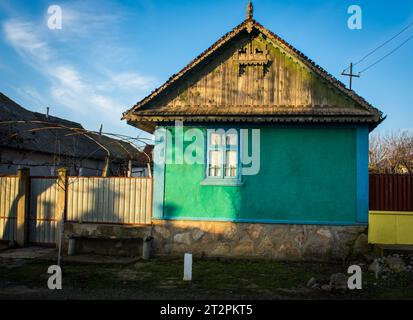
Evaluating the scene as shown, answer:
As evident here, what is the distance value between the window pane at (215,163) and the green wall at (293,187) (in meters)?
0.34

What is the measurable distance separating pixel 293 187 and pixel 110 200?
5.77 m

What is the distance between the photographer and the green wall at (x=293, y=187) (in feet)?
36.2

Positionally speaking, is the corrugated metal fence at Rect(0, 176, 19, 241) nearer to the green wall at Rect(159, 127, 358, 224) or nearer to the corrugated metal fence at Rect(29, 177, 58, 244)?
the corrugated metal fence at Rect(29, 177, 58, 244)

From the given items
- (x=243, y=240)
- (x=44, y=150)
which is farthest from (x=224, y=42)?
(x=44, y=150)

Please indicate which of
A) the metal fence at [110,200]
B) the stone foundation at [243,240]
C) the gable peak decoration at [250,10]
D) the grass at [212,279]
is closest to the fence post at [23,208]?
the metal fence at [110,200]

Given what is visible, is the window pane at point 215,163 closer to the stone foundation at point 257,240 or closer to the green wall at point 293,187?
the green wall at point 293,187

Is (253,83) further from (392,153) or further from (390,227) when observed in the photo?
(392,153)

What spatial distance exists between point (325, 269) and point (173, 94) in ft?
22.3

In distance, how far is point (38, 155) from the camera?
843 inches

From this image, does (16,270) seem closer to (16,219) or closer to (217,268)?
(16,219)

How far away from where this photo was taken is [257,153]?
11328 millimetres

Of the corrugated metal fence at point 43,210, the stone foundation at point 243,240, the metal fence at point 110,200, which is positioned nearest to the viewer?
the stone foundation at point 243,240
